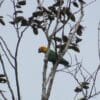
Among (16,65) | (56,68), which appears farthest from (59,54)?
(16,65)

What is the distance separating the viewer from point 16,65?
15.9 feet

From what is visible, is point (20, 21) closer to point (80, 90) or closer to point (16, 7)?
point (16, 7)

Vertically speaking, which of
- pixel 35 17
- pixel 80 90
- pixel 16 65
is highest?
pixel 35 17

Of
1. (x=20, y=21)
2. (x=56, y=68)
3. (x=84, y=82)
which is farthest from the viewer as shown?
(x=20, y=21)

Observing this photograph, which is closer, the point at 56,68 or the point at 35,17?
the point at 56,68

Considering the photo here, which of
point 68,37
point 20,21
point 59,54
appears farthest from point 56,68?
point 20,21

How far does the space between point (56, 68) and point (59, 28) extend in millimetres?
543

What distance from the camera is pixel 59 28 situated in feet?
15.8

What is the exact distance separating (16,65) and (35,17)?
0.83 meters

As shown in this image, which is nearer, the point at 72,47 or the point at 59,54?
the point at 59,54

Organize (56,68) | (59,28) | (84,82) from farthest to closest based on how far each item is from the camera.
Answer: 1. (84,82)
2. (59,28)
3. (56,68)

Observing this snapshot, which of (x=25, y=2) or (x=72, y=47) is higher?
(x=25, y=2)

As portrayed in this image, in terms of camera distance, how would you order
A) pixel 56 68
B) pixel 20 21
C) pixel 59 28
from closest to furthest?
1. pixel 56 68
2. pixel 59 28
3. pixel 20 21

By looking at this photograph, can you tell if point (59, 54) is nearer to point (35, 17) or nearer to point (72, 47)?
point (72, 47)
